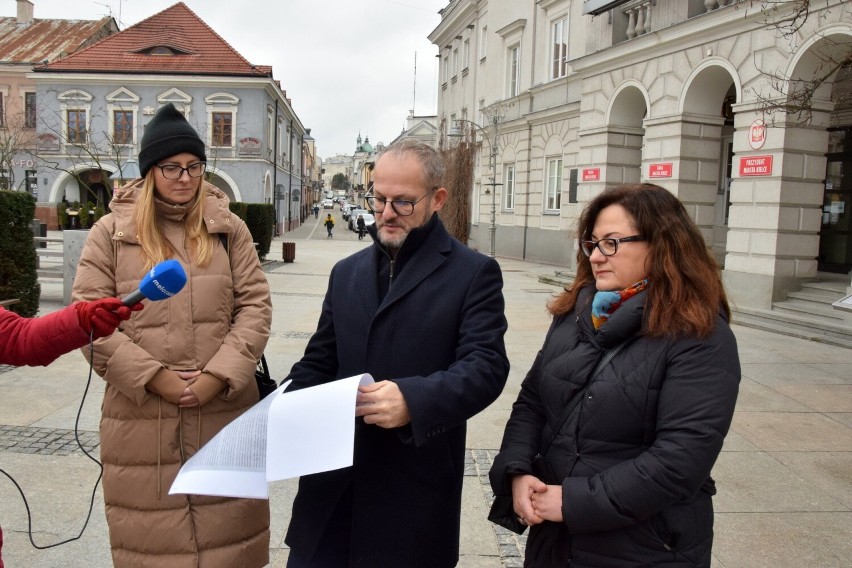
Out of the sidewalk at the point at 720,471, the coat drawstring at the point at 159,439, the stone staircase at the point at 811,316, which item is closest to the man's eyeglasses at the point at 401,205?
the coat drawstring at the point at 159,439

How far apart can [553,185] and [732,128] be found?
8774mm

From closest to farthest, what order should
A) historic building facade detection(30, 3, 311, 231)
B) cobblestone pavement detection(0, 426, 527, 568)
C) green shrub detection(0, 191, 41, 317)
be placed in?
cobblestone pavement detection(0, 426, 527, 568) → green shrub detection(0, 191, 41, 317) → historic building facade detection(30, 3, 311, 231)

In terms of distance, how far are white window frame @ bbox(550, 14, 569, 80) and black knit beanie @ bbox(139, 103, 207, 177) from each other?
2386 cm

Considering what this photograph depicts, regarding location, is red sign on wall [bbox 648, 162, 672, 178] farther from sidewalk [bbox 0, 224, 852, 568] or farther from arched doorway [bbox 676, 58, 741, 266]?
sidewalk [bbox 0, 224, 852, 568]

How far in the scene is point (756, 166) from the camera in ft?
42.8

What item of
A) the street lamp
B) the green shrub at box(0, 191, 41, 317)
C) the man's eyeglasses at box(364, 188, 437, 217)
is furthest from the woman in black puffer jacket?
the street lamp

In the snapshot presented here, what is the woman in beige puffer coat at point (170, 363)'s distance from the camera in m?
2.71

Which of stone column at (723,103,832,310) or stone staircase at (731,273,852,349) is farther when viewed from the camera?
stone column at (723,103,832,310)

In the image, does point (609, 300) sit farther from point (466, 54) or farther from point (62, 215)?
point (62, 215)

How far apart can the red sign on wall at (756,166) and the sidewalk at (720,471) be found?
15.1ft

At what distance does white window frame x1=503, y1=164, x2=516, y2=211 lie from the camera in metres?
30.4

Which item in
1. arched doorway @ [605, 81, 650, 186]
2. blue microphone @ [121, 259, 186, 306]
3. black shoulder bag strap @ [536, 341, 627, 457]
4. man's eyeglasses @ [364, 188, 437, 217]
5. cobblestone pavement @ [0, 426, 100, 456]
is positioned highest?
arched doorway @ [605, 81, 650, 186]

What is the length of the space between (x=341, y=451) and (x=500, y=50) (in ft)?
104

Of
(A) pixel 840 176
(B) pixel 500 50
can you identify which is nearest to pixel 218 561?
(A) pixel 840 176
